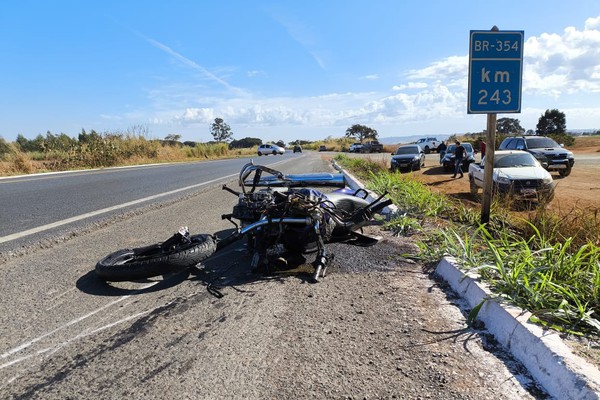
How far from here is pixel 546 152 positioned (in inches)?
744

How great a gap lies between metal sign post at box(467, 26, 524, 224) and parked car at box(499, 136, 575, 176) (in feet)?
45.0

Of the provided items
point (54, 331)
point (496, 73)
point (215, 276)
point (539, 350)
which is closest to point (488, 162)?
point (496, 73)

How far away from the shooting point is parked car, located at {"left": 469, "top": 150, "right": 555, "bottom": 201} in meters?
10.2

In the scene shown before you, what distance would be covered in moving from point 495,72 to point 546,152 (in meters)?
15.4

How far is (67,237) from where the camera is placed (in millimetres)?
5652

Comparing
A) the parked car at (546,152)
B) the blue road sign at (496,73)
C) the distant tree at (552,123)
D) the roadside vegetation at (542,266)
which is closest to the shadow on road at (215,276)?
the roadside vegetation at (542,266)

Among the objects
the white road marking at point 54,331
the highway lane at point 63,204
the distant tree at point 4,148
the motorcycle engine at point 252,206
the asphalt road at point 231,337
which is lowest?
the asphalt road at point 231,337

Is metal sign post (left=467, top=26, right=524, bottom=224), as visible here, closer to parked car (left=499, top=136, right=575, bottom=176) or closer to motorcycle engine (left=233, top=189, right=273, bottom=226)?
motorcycle engine (left=233, top=189, right=273, bottom=226)

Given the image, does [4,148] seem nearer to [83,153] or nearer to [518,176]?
[83,153]

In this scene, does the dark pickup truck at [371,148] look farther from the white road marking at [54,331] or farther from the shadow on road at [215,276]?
the white road marking at [54,331]

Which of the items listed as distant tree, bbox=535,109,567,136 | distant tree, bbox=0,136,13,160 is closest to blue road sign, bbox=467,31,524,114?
distant tree, bbox=0,136,13,160

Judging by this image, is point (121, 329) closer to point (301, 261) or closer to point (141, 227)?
point (301, 261)

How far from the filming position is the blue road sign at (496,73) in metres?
6.06

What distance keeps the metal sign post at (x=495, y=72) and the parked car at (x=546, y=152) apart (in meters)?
Result: 13.7
